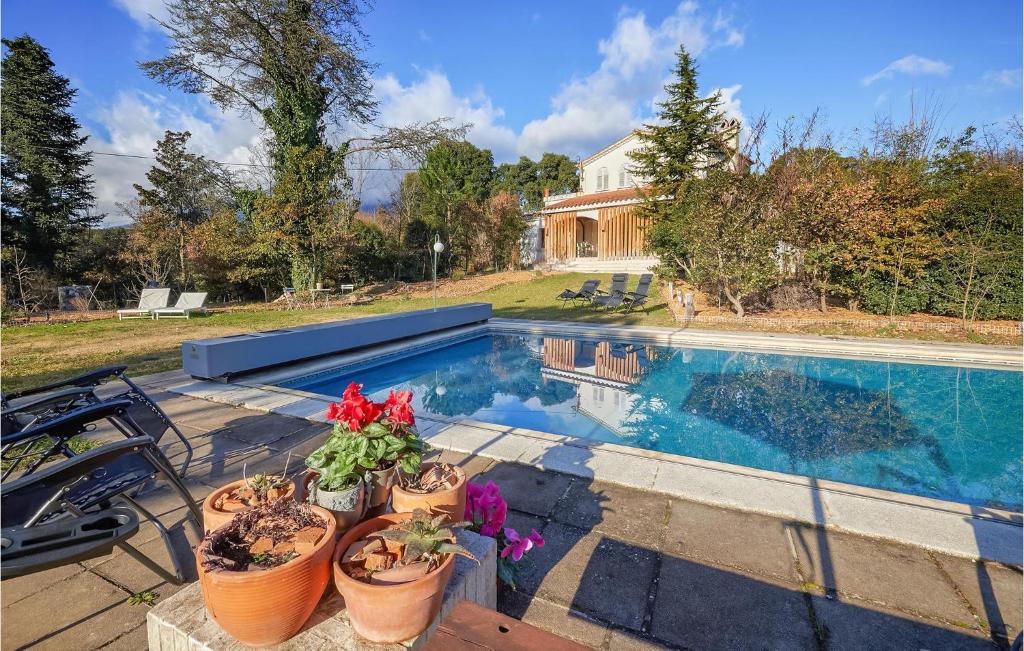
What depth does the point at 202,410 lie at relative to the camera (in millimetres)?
4762

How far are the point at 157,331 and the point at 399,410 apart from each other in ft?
38.2

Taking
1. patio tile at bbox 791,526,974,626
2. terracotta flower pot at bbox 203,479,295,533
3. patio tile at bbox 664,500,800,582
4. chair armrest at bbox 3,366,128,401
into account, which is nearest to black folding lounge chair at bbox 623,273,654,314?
patio tile at bbox 664,500,800,582

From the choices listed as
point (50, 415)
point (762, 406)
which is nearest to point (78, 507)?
point (50, 415)

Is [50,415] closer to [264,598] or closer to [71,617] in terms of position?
[71,617]

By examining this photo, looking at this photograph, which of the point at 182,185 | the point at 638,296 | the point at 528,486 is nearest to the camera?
the point at 528,486

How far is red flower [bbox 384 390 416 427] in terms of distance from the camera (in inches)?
72.1

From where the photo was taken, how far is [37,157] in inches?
640

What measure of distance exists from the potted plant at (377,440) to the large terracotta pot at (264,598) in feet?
1.42

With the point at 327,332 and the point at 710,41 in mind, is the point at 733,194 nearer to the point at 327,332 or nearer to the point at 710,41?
the point at 710,41

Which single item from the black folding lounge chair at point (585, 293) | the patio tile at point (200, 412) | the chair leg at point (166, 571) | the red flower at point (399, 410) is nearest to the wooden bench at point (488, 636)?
the red flower at point (399, 410)

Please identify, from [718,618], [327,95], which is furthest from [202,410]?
[327,95]

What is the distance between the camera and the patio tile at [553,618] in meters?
1.81

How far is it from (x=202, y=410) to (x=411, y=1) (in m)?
12.6

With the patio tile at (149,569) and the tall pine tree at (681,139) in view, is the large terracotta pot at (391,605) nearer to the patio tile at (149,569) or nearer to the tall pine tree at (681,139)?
the patio tile at (149,569)
